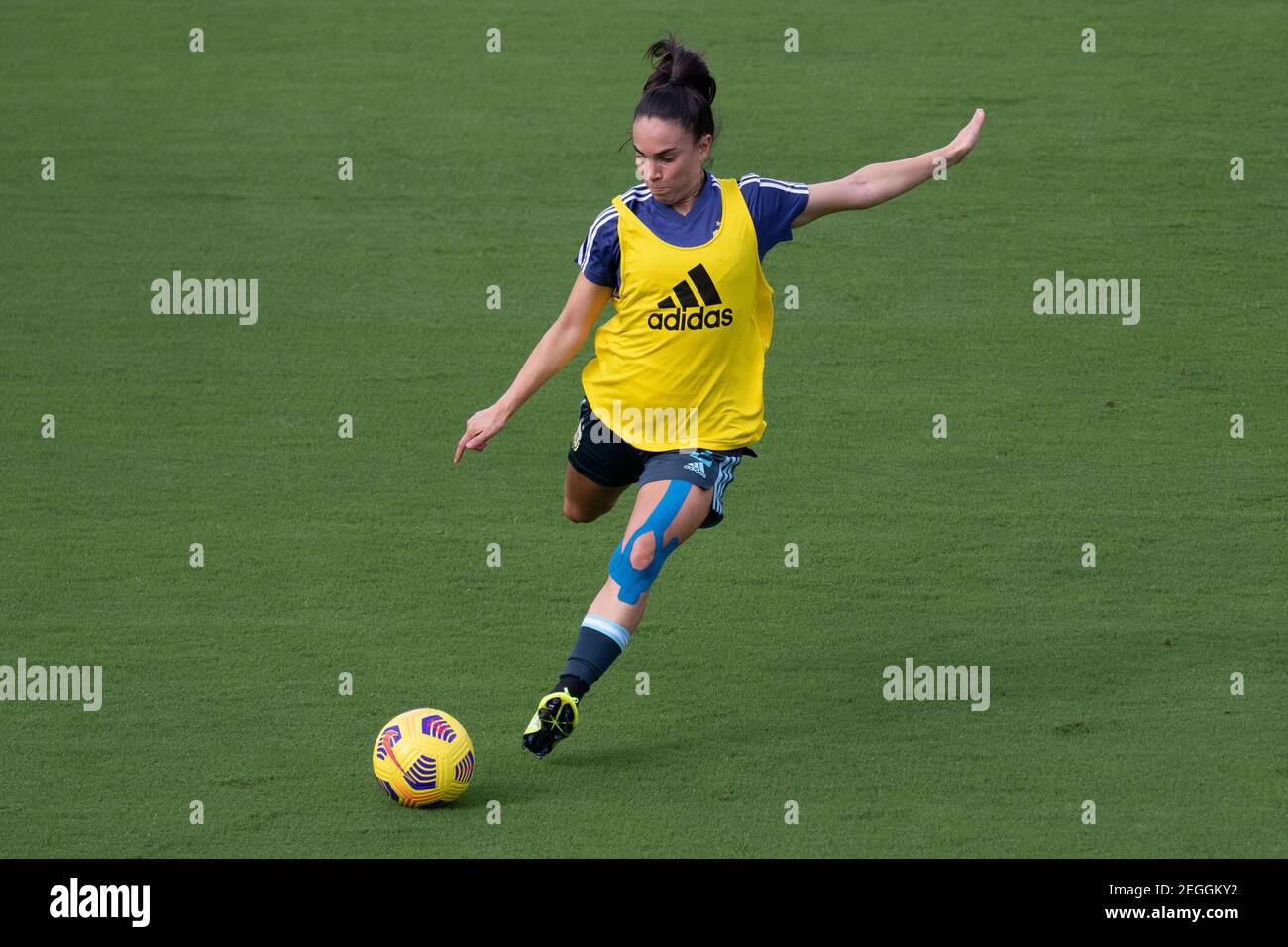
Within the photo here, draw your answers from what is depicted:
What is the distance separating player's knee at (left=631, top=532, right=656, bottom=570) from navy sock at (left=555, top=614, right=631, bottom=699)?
0.22 meters

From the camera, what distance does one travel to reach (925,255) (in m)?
10.8

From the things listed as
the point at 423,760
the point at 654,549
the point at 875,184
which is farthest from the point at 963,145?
the point at 423,760

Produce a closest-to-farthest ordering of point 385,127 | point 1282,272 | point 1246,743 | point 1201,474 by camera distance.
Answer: point 1246,743, point 1201,474, point 1282,272, point 385,127

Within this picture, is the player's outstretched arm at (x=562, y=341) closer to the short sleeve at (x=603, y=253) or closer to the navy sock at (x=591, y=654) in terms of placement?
the short sleeve at (x=603, y=253)

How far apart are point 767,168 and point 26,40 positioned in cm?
604

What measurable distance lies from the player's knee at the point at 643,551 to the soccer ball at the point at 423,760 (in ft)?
2.59

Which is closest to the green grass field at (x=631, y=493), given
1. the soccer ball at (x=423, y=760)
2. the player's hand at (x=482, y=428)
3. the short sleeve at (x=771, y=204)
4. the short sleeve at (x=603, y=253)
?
the soccer ball at (x=423, y=760)

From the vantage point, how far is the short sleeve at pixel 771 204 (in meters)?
6.01

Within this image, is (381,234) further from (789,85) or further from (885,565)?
(885,565)

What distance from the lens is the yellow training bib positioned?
19.2 feet

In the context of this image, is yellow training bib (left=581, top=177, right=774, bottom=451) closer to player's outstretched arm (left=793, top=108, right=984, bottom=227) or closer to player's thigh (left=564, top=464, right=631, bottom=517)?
player's outstretched arm (left=793, top=108, right=984, bottom=227)

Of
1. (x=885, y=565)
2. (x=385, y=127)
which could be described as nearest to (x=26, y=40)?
(x=385, y=127)
